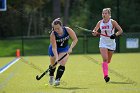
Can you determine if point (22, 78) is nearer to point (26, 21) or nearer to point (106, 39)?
point (106, 39)

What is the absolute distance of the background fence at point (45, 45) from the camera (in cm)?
2845

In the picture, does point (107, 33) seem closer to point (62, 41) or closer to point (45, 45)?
point (62, 41)

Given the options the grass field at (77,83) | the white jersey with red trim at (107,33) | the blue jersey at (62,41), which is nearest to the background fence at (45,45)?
the grass field at (77,83)

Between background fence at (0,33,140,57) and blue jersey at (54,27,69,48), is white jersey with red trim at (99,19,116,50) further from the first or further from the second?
background fence at (0,33,140,57)

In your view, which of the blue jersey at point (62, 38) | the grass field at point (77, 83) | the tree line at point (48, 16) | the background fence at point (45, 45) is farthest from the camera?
the tree line at point (48, 16)

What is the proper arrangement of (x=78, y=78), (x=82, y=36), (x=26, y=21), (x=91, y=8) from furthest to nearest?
1. (x=91, y=8)
2. (x=26, y=21)
3. (x=82, y=36)
4. (x=78, y=78)

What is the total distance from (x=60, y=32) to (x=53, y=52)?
1.55 feet

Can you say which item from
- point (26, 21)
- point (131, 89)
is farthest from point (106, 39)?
point (26, 21)

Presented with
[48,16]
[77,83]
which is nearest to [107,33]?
[77,83]

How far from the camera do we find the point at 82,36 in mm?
29234

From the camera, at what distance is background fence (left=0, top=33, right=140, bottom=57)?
28.5 meters

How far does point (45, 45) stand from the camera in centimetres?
3092

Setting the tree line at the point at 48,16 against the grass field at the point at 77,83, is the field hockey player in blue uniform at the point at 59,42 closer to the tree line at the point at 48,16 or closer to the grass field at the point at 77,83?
the grass field at the point at 77,83

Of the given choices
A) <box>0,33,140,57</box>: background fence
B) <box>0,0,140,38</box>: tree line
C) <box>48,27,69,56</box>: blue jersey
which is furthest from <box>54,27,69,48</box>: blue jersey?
<box>0,0,140,38</box>: tree line
